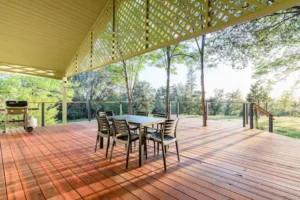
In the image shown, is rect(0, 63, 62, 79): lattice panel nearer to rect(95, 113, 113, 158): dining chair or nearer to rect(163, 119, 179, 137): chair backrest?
rect(95, 113, 113, 158): dining chair

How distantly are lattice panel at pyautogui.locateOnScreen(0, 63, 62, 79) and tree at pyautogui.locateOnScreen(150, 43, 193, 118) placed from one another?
4.58 meters

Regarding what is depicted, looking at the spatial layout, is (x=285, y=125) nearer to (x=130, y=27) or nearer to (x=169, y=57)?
(x=169, y=57)

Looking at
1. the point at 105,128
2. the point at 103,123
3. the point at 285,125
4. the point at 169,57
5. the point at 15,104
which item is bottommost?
the point at 285,125

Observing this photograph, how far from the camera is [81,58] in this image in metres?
5.59

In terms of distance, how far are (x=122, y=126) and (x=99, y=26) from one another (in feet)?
10.5

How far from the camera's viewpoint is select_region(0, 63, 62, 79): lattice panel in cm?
544

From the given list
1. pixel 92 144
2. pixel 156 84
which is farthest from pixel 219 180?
pixel 156 84

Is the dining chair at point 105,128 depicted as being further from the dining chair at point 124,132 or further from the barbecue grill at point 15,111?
the barbecue grill at point 15,111

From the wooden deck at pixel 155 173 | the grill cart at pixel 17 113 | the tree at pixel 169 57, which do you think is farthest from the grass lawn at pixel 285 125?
the grill cart at pixel 17 113

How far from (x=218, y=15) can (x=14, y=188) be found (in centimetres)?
339

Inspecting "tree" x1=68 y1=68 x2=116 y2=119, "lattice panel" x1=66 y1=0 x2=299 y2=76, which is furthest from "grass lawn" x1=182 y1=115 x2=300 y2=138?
"tree" x1=68 y1=68 x2=116 y2=119

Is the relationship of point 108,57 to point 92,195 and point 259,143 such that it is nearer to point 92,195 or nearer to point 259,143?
point 92,195

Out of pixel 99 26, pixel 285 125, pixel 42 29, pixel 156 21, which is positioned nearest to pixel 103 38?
pixel 99 26

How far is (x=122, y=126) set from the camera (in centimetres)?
278
